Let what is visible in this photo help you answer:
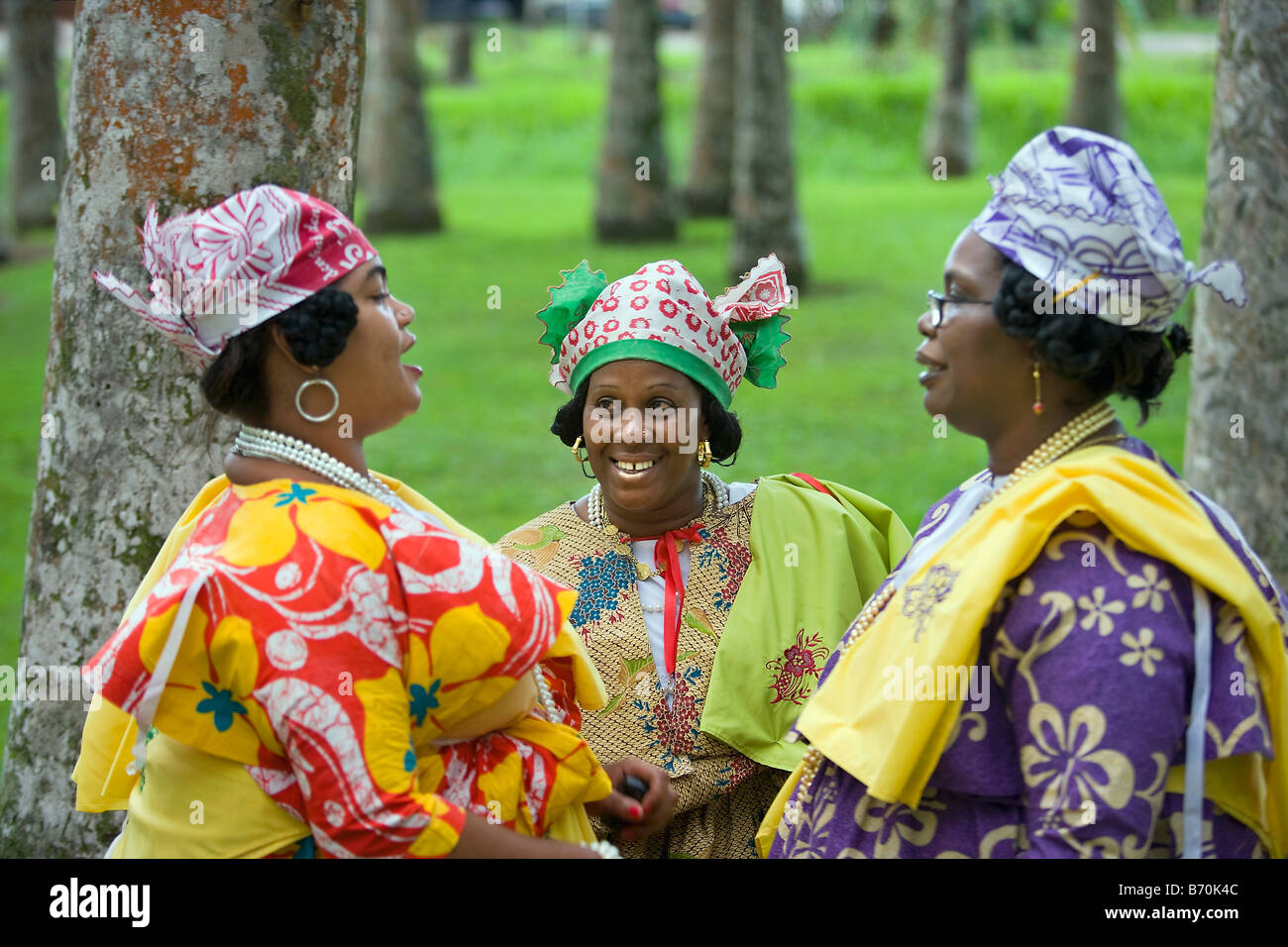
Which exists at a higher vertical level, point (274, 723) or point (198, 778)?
point (274, 723)

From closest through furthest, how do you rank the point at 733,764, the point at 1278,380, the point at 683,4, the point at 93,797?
the point at 93,797 < the point at 733,764 < the point at 1278,380 < the point at 683,4

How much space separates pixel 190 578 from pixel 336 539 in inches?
10.2

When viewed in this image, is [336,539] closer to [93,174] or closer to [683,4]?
[93,174]

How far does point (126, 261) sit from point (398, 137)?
44.9 ft

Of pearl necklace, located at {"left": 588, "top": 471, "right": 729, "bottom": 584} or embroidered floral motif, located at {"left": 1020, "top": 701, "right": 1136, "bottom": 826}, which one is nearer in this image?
embroidered floral motif, located at {"left": 1020, "top": 701, "right": 1136, "bottom": 826}

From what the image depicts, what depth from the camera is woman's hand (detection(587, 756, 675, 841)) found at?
3105 millimetres

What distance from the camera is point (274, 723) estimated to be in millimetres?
2361

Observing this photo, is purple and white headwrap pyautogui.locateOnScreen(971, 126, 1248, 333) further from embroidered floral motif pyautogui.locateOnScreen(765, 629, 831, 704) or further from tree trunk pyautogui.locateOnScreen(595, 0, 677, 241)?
tree trunk pyautogui.locateOnScreen(595, 0, 677, 241)

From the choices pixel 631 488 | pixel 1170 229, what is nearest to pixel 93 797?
pixel 631 488

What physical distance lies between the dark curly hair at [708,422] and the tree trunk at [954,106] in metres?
18.0

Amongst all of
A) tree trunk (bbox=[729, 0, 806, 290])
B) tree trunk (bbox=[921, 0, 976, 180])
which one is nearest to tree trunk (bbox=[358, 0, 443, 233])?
tree trunk (bbox=[729, 0, 806, 290])

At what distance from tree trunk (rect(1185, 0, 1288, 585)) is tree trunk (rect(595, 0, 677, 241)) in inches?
416

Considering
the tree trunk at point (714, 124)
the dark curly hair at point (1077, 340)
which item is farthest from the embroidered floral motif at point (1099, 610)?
the tree trunk at point (714, 124)

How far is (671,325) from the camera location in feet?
12.0
